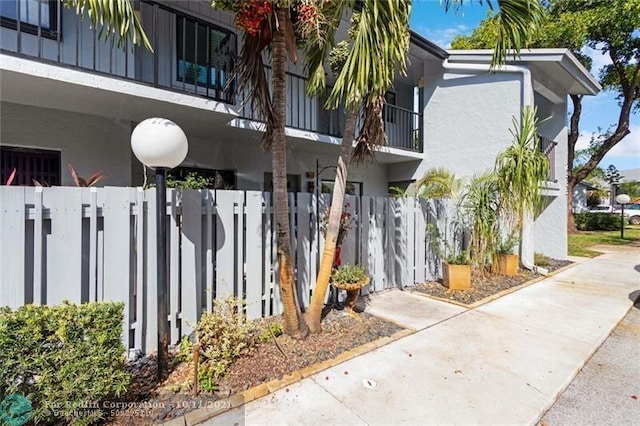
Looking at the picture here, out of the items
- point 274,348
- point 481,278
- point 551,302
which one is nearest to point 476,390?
point 274,348

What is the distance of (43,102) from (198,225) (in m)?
3.71

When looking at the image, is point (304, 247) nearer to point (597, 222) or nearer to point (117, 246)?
point (117, 246)

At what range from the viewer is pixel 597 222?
22.2 meters

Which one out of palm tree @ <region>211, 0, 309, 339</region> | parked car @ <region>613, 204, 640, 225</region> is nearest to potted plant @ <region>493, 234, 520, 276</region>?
palm tree @ <region>211, 0, 309, 339</region>

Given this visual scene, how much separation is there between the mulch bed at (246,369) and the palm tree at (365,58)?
0.38 metres

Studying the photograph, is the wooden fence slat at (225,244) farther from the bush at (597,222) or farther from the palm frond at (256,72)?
the bush at (597,222)

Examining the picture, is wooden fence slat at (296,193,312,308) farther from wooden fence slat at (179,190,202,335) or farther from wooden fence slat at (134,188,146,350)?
wooden fence slat at (134,188,146,350)

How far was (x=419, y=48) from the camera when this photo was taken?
870 centimetres

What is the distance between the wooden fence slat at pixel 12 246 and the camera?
2723 millimetres

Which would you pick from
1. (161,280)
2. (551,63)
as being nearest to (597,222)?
(551,63)

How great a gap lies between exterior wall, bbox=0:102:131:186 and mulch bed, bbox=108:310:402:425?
13.5ft

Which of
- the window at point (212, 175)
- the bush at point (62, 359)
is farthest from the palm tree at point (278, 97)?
the window at point (212, 175)

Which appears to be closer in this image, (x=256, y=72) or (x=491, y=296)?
(x=256, y=72)

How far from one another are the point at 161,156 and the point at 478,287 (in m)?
6.60
